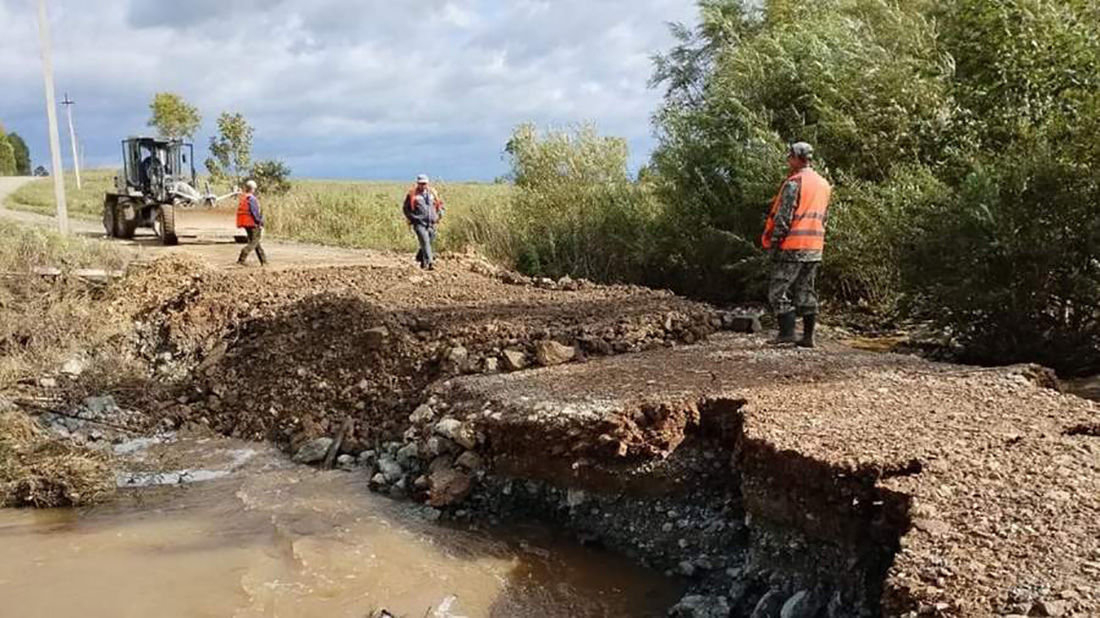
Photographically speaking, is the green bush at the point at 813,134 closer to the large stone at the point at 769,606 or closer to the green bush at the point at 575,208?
the green bush at the point at 575,208

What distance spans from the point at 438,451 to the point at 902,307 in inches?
206

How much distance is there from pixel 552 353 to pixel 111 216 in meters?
15.0

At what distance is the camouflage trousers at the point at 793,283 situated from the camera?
7.63 metres

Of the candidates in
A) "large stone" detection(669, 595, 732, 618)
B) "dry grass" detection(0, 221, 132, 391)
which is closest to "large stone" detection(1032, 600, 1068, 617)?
"large stone" detection(669, 595, 732, 618)

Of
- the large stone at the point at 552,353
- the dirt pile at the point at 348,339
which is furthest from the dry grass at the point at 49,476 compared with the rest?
the large stone at the point at 552,353

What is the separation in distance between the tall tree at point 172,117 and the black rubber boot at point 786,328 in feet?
119

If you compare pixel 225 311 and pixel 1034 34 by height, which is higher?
pixel 1034 34

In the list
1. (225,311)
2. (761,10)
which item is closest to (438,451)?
(225,311)

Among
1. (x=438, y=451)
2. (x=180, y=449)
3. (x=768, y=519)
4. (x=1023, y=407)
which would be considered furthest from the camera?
(x=180, y=449)

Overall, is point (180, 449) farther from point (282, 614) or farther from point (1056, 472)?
point (1056, 472)

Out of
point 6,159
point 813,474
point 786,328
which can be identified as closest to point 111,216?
point 786,328

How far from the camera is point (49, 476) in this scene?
6668mm

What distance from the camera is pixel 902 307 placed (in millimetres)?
9016

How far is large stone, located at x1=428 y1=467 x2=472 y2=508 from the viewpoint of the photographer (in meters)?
6.27
